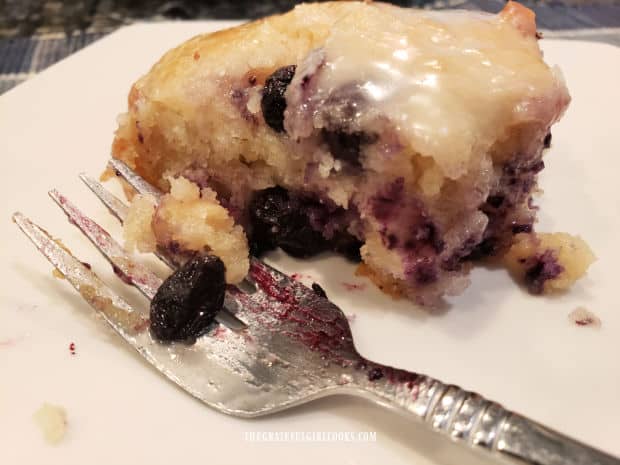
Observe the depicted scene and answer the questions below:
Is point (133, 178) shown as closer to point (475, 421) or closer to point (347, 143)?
point (347, 143)

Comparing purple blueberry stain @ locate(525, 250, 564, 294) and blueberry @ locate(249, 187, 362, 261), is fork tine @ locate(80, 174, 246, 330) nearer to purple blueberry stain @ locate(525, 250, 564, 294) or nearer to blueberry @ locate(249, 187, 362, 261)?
blueberry @ locate(249, 187, 362, 261)

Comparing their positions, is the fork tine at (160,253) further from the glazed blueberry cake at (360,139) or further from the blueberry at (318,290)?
the blueberry at (318,290)

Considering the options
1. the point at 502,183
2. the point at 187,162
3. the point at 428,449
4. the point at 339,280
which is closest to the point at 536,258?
the point at 502,183

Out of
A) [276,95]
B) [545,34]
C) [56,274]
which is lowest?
[56,274]

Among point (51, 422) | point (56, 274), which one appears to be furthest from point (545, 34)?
point (51, 422)

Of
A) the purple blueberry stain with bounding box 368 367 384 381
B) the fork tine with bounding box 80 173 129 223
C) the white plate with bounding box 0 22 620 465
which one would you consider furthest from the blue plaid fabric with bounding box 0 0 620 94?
the purple blueberry stain with bounding box 368 367 384 381

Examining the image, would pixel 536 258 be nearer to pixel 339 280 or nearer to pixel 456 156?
pixel 456 156
